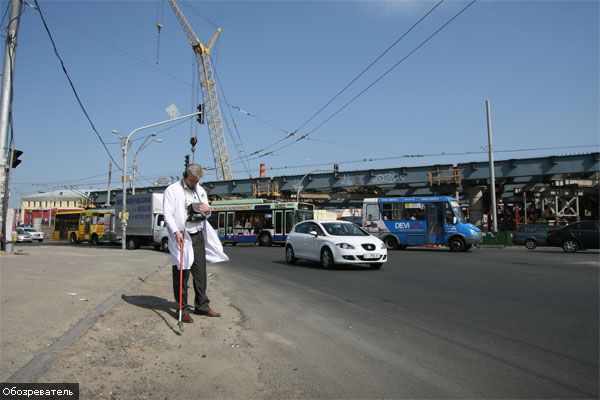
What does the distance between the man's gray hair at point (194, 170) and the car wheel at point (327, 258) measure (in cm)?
876

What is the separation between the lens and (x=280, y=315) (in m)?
7.16

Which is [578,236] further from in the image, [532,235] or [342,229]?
[342,229]

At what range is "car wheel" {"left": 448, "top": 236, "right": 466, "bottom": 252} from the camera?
25203 millimetres

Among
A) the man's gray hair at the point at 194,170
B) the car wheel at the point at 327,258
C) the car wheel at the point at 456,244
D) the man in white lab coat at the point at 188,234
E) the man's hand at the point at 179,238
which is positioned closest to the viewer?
the man's hand at the point at 179,238

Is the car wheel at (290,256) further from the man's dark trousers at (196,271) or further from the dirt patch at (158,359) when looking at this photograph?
the man's dark trousers at (196,271)

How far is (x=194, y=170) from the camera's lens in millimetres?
5957

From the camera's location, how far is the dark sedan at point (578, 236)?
23.9 m

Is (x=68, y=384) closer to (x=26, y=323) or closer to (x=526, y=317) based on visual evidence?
(x=26, y=323)

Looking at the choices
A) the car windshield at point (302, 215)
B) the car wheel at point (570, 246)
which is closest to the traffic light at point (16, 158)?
the car windshield at point (302, 215)

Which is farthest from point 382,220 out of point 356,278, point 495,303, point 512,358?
point 512,358

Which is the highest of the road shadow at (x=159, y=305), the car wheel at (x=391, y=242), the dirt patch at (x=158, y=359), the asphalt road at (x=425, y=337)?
the car wheel at (x=391, y=242)

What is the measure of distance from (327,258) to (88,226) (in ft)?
113

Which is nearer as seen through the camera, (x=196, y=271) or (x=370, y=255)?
(x=196, y=271)

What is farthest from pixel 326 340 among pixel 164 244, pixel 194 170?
pixel 164 244
